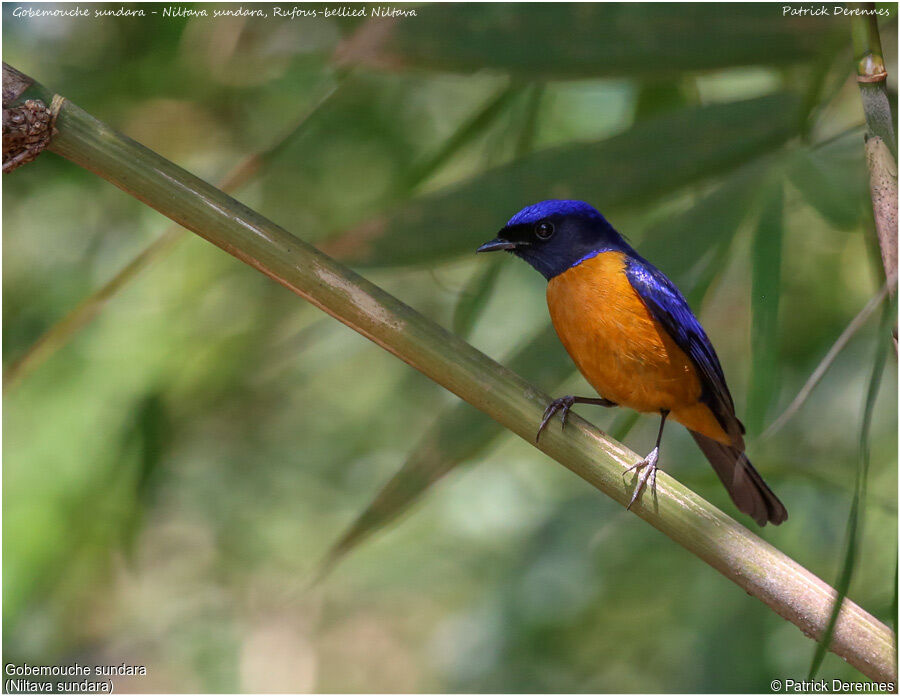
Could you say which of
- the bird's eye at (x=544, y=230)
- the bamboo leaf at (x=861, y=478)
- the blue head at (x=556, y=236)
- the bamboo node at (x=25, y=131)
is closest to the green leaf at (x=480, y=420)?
the blue head at (x=556, y=236)

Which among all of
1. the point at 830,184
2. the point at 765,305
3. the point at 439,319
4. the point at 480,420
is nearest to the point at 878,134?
the point at 765,305

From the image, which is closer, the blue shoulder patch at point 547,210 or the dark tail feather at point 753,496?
the blue shoulder patch at point 547,210

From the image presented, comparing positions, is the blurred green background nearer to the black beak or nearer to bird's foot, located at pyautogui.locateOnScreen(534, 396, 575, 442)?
the black beak

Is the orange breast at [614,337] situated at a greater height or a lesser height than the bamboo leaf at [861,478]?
lesser

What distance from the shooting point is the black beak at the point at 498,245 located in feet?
6.51

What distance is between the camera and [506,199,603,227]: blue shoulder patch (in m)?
2.02

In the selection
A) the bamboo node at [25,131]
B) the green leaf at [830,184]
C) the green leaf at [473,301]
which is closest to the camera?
the bamboo node at [25,131]

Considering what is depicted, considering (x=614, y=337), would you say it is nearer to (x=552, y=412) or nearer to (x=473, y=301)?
(x=473, y=301)

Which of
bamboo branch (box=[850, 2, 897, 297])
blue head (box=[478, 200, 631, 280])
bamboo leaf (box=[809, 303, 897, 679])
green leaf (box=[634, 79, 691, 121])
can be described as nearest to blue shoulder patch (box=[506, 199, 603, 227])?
blue head (box=[478, 200, 631, 280])

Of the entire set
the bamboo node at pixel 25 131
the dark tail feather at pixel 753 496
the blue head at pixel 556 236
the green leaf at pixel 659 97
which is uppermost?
the bamboo node at pixel 25 131

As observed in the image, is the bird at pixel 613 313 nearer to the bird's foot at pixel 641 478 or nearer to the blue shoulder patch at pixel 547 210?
the blue shoulder patch at pixel 547 210

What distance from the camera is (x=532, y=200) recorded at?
2.15 m

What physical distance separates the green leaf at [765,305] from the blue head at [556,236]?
384mm

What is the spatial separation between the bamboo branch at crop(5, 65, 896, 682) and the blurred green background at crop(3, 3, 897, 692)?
518 mm
